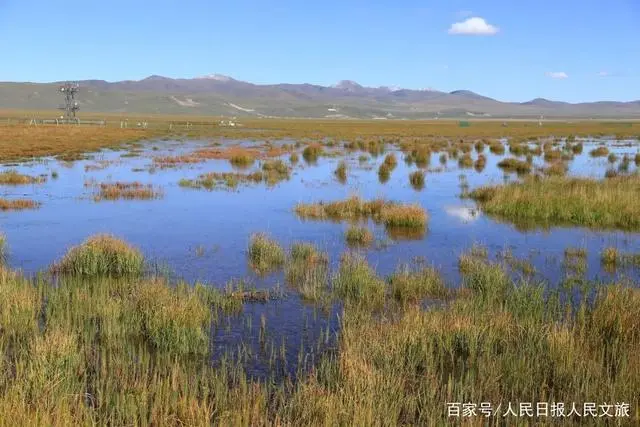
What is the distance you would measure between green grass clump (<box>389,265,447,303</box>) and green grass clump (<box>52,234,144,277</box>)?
5565 mm

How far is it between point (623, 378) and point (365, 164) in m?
33.0

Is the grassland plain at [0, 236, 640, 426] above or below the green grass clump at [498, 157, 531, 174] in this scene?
below

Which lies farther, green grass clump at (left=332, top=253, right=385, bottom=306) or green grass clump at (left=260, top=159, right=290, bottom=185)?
green grass clump at (left=260, top=159, right=290, bottom=185)

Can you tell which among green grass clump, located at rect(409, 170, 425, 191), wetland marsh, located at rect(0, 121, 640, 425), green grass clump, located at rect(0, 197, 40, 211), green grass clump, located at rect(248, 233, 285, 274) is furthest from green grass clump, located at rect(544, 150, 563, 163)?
green grass clump, located at rect(0, 197, 40, 211)

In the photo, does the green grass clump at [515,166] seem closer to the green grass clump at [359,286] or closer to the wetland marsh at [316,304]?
the wetland marsh at [316,304]

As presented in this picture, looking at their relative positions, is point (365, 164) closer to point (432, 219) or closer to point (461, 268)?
point (432, 219)

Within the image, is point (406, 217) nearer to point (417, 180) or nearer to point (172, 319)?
point (172, 319)

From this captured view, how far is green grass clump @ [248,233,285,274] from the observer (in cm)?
1325

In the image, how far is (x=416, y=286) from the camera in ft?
36.6

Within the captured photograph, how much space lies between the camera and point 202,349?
8.32 m

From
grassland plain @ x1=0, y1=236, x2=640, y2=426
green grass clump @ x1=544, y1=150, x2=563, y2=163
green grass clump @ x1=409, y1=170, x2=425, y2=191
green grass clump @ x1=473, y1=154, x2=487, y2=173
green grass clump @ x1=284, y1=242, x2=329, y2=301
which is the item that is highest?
green grass clump @ x1=544, y1=150, x2=563, y2=163

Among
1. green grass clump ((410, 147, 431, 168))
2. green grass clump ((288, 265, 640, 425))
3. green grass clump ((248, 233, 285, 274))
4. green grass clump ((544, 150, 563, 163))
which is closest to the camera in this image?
green grass clump ((288, 265, 640, 425))

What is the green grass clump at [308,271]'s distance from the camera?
1114 centimetres

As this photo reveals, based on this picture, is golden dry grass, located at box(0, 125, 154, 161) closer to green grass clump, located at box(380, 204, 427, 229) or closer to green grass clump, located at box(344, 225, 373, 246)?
green grass clump, located at box(380, 204, 427, 229)
